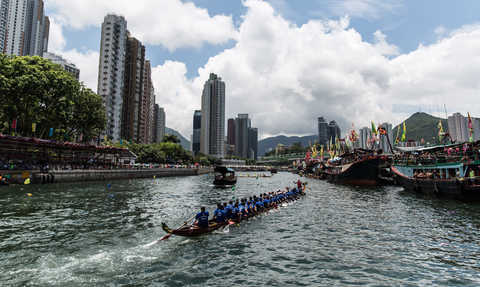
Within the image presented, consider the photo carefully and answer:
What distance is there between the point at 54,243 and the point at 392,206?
30.4 meters

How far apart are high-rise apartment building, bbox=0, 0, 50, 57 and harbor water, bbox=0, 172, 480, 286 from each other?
7166 inches

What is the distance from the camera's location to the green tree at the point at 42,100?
41938 mm

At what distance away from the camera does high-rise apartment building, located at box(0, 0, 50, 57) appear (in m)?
149

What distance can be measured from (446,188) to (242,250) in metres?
29.0

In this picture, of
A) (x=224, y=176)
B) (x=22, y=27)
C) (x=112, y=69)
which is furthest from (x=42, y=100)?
(x=22, y=27)

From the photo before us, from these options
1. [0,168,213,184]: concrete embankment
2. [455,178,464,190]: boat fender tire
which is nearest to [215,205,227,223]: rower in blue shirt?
[455,178,464,190]: boat fender tire

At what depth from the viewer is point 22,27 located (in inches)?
6216

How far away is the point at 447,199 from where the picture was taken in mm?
30047

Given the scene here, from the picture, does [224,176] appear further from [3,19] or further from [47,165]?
[3,19]

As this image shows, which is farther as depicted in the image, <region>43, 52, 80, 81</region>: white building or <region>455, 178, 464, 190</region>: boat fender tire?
<region>43, 52, 80, 81</region>: white building

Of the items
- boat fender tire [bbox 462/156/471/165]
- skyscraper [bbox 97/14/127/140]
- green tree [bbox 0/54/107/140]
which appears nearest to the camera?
boat fender tire [bbox 462/156/471/165]

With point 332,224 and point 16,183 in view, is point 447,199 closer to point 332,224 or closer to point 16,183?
point 332,224

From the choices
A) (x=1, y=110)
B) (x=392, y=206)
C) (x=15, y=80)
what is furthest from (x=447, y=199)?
(x=1, y=110)

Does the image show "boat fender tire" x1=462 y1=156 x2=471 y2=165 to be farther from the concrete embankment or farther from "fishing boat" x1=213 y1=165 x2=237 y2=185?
the concrete embankment
